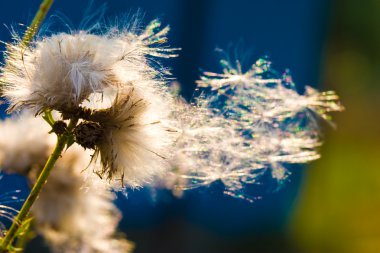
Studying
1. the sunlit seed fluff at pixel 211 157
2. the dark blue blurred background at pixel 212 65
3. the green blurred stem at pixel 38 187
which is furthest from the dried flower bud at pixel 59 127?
the dark blue blurred background at pixel 212 65

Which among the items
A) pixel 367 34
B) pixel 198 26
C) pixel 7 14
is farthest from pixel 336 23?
pixel 7 14

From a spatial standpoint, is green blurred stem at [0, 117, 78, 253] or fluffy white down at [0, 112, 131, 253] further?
fluffy white down at [0, 112, 131, 253]

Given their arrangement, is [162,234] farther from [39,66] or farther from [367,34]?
[39,66]

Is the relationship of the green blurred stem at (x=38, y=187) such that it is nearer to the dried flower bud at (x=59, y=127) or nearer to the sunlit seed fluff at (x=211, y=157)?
the dried flower bud at (x=59, y=127)

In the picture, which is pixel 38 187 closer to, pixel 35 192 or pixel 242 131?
pixel 35 192

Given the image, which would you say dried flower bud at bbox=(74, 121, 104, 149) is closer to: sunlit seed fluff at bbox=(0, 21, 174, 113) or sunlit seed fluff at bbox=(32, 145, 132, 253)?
sunlit seed fluff at bbox=(0, 21, 174, 113)

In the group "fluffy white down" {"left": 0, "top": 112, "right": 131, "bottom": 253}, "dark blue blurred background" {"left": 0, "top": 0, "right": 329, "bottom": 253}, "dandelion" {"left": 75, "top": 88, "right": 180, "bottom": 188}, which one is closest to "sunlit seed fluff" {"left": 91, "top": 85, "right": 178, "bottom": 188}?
"dandelion" {"left": 75, "top": 88, "right": 180, "bottom": 188}

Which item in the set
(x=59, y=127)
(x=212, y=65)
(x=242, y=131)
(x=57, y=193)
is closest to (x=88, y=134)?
Answer: (x=59, y=127)
